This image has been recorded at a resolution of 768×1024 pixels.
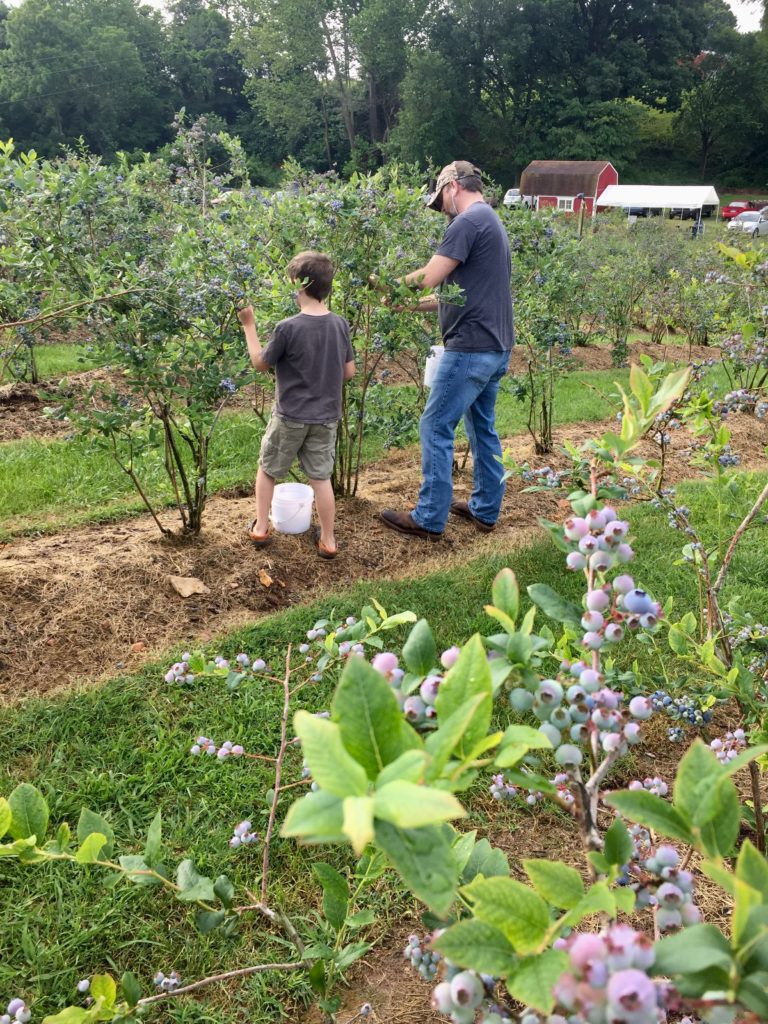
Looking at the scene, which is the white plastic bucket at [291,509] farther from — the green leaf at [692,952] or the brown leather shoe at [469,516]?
the green leaf at [692,952]

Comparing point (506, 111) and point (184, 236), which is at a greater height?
point (506, 111)

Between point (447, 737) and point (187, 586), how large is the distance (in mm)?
3201

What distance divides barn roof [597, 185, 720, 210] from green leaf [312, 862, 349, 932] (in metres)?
33.7

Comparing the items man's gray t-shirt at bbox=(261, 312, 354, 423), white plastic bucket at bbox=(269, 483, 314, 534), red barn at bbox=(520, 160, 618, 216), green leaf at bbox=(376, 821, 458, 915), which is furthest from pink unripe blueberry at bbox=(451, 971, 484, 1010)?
red barn at bbox=(520, 160, 618, 216)

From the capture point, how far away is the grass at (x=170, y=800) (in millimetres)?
1863

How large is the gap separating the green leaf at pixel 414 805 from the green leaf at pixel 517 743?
18 cm

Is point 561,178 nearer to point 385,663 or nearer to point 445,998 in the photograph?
point 385,663

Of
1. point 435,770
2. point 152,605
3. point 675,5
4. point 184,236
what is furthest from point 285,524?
point 675,5

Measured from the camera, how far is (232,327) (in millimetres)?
3717

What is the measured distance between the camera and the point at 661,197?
31672 mm

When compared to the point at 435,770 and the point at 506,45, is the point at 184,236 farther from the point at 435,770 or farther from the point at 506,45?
the point at 506,45

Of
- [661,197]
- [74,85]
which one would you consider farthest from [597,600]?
[74,85]

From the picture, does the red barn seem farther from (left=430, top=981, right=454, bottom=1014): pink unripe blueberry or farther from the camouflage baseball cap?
(left=430, top=981, right=454, bottom=1014): pink unripe blueberry

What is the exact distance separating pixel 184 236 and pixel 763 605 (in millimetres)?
3521
